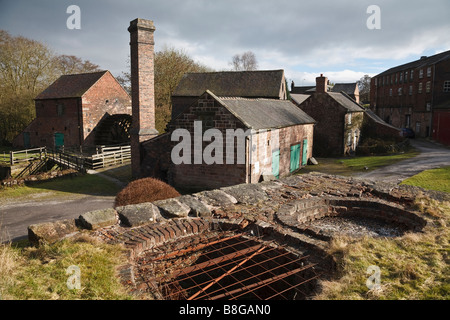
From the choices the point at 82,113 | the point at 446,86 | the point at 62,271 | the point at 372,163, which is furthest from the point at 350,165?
the point at 82,113

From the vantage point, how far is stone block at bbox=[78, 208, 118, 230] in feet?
17.3

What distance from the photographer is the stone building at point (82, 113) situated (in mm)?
31188

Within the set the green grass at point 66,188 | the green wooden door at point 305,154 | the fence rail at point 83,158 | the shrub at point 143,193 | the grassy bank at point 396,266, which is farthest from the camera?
the fence rail at point 83,158

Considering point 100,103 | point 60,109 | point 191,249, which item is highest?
Answer: point 100,103

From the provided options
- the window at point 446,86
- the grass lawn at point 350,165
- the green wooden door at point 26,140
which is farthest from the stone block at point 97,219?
the window at point 446,86

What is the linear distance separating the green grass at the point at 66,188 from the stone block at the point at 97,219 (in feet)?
44.3

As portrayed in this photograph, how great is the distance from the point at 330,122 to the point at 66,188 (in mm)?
21837

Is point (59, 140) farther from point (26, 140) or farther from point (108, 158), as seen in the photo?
point (108, 158)

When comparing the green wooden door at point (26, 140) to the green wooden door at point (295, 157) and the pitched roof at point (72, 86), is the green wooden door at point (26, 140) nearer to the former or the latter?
the pitched roof at point (72, 86)

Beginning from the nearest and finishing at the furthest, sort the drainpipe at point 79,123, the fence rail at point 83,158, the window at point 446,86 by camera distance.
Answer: the fence rail at point 83,158 → the drainpipe at point 79,123 → the window at point 446,86

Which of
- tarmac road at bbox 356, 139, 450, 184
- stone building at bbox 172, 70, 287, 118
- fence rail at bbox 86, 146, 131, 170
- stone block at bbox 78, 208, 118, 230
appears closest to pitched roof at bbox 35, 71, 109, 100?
fence rail at bbox 86, 146, 131, 170

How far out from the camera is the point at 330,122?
2788 cm

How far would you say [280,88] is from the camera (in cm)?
2838

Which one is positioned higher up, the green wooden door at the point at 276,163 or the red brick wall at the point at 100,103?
the red brick wall at the point at 100,103
